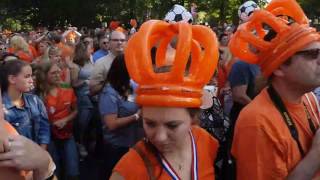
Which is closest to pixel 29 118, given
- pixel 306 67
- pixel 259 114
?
pixel 259 114

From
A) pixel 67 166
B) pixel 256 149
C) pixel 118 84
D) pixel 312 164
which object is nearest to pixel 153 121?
pixel 256 149

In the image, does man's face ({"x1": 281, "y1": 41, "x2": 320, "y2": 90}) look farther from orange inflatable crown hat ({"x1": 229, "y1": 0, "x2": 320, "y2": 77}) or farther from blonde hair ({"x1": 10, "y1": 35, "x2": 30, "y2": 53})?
blonde hair ({"x1": 10, "y1": 35, "x2": 30, "y2": 53})

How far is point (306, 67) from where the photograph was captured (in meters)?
2.51

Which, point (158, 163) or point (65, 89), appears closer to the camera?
point (158, 163)

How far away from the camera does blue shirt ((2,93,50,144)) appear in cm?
439

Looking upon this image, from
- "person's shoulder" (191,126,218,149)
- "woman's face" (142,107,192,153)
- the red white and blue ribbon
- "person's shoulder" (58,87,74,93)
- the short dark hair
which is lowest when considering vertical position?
"person's shoulder" (58,87,74,93)

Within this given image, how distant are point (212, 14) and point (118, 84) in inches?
1369

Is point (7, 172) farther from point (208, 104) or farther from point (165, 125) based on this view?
point (208, 104)

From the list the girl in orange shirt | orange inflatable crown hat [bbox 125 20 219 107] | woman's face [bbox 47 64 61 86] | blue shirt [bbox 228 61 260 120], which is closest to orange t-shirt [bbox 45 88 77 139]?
the girl in orange shirt

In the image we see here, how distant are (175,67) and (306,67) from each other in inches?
27.4

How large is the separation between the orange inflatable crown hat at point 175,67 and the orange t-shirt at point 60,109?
3086 millimetres

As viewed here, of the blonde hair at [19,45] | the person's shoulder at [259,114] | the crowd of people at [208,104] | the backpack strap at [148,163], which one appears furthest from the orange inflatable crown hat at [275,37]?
the blonde hair at [19,45]

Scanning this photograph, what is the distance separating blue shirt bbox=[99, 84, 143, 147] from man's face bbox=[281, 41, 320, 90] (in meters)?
1.93

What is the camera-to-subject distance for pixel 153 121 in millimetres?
2326
